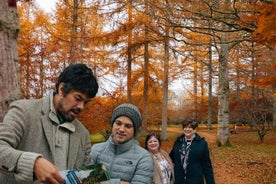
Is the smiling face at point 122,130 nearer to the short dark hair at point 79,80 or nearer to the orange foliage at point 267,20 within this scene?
the short dark hair at point 79,80

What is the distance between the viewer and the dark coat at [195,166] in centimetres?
461

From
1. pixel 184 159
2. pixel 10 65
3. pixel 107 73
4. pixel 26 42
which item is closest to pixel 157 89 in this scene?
pixel 107 73

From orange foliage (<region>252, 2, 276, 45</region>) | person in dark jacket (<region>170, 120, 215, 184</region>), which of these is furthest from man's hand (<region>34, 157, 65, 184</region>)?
orange foliage (<region>252, 2, 276, 45</region>)

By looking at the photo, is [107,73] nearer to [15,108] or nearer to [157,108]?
[157,108]

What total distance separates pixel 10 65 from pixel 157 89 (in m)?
16.9

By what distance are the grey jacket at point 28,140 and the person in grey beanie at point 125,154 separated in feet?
3.04

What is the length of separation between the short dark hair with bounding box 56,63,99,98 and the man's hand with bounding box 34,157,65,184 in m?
0.47

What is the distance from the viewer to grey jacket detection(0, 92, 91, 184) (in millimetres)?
1394

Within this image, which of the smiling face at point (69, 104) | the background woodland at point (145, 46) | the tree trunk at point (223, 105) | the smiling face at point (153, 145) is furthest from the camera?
the tree trunk at point (223, 105)

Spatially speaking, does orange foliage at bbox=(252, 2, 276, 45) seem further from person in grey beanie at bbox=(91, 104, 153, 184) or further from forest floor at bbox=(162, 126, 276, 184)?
forest floor at bbox=(162, 126, 276, 184)

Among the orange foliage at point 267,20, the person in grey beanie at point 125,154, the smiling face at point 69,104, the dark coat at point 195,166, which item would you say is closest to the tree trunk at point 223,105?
the orange foliage at point 267,20

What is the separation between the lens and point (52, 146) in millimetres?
1713

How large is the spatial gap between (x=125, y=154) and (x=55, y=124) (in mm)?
1227

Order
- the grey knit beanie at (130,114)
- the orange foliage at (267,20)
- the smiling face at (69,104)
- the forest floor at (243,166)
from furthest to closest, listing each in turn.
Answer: the forest floor at (243,166) < the orange foliage at (267,20) < the grey knit beanie at (130,114) < the smiling face at (69,104)
